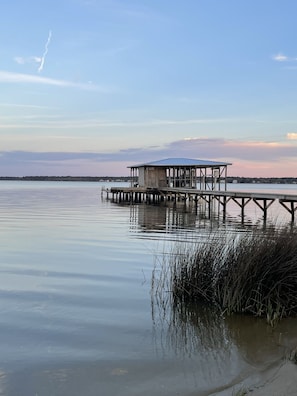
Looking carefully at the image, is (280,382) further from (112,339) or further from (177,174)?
(177,174)

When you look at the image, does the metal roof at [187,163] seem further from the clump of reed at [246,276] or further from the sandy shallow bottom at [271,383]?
the sandy shallow bottom at [271,383]

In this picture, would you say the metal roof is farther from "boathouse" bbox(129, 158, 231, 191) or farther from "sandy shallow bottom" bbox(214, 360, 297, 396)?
"sandy shallow bottom" bbox(214, 360, 297, 396)

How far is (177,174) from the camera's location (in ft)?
168

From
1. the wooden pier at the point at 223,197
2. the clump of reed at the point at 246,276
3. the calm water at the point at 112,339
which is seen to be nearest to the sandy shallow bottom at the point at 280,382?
the calm water at the point at 112,339

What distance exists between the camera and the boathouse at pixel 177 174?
1873 inches

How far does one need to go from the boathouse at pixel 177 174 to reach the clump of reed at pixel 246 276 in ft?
125

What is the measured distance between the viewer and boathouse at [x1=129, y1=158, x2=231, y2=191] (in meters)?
47.6

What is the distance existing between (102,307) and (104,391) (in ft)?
11.7

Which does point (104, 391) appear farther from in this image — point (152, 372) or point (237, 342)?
point (237, 342)

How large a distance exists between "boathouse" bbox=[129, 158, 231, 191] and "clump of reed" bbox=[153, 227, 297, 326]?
125ft

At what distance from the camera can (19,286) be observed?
10.3 metres

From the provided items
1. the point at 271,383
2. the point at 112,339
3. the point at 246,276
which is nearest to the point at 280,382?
the point at 271,383

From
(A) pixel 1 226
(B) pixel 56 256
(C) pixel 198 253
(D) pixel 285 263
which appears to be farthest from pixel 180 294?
(A) pixel 1 226

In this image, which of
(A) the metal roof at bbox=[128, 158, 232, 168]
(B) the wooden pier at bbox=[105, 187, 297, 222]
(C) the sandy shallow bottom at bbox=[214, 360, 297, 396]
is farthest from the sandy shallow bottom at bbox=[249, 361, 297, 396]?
(A) the metal roof at bbox=[128, 158, 232, 168]
